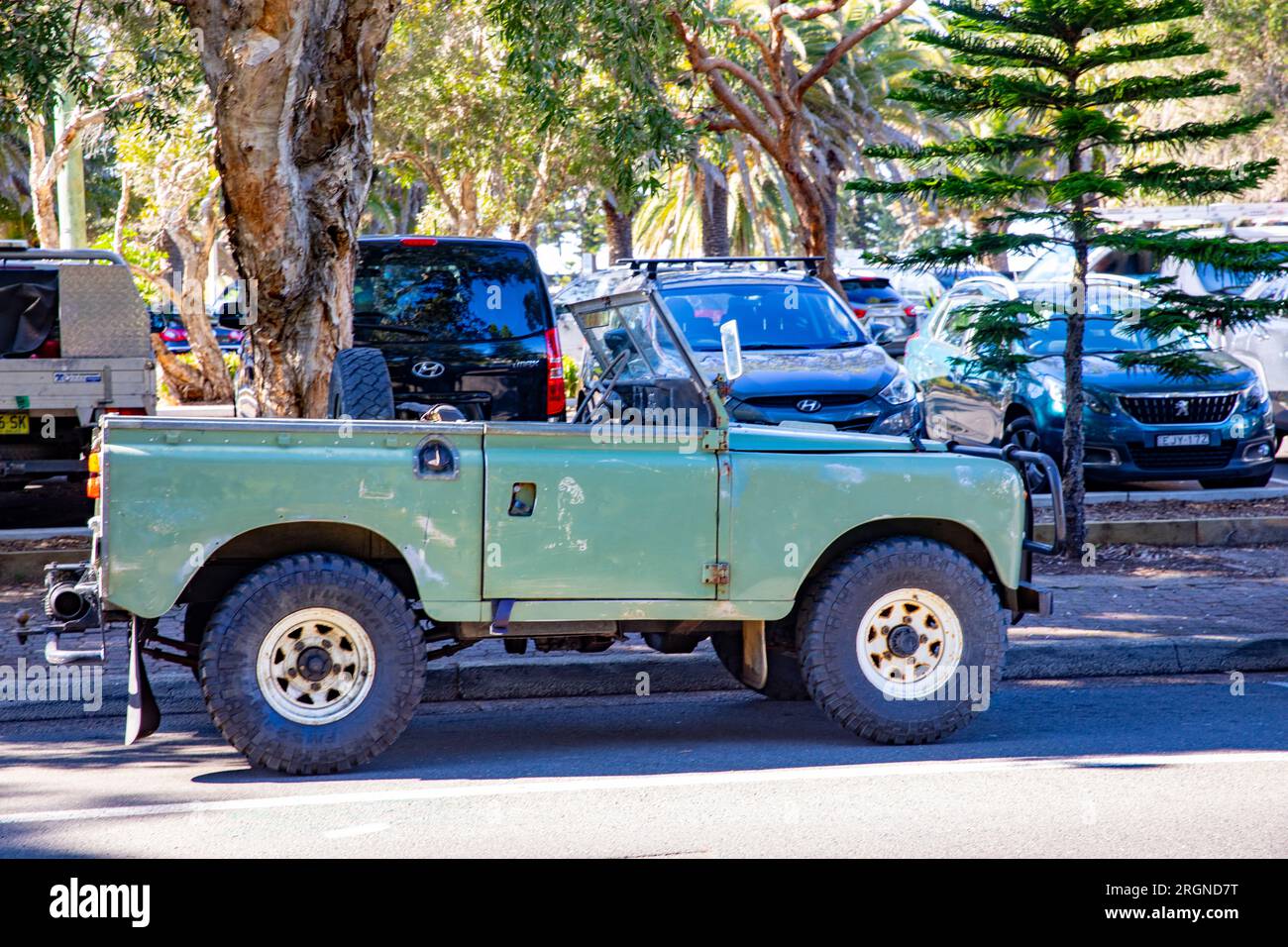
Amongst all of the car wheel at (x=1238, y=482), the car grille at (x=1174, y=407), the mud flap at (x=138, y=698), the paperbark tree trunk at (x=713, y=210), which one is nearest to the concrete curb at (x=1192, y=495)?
the car wheel at (x=1238, y=482)

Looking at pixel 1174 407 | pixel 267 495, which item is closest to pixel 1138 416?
pixel 1174 407

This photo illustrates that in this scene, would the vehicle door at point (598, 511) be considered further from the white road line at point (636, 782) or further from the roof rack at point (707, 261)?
the roof rack at point (707, 261)

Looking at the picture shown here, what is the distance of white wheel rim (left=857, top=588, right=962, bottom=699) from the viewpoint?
624 cm

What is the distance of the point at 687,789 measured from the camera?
224 inches

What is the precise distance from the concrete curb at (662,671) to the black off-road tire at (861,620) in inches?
60.6

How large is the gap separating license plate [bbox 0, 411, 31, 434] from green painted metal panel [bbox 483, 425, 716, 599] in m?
7.82

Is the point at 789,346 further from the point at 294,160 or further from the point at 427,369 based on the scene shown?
the point at 294,160

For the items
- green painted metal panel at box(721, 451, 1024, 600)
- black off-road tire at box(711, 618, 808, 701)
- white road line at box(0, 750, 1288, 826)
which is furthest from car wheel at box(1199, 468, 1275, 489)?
green painted metal panel at box(721, 451, 1024, 600)

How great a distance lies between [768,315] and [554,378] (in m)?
2.13

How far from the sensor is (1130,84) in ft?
33.8

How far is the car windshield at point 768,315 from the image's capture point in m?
12.2

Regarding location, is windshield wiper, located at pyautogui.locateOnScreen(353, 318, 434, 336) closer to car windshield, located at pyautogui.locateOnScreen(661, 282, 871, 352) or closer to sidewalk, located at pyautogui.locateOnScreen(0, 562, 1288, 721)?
car windshield, located at pyautogui.locateOnScreen(661, 282, 871, 352)

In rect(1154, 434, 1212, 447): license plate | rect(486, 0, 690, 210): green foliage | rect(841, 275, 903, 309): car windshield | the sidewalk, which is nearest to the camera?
the sidewalk

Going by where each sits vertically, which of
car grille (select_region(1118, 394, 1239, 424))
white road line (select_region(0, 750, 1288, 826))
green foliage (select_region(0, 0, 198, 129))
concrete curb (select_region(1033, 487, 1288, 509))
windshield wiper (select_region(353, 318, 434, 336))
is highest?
green foliage (select_region(0, 0, 198, 129))
